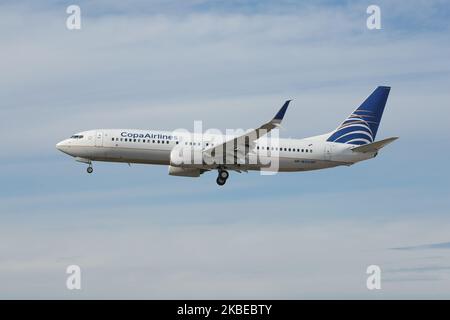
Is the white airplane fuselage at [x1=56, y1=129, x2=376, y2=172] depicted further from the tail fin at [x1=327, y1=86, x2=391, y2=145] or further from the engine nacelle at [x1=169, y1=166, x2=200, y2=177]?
the engine nacelle at [x1=169, y1=166, x2=200, y2=177]

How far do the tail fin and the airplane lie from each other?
0.48 feet

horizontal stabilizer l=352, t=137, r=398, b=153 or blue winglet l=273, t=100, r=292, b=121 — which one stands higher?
blue winglet l=273, t=100, r=292, b=121

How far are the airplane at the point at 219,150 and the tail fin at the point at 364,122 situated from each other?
0.48 feet

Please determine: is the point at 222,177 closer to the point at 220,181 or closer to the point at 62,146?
the point at 220,181

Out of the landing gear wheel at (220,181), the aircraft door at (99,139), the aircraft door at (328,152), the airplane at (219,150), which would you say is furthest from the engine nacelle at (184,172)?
the aircraft door at (328,152)

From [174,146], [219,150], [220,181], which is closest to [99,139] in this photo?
[174,146]

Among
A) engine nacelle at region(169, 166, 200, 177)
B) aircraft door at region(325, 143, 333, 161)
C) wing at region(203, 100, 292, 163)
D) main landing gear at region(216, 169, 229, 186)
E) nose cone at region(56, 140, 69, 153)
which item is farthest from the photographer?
engine nacelle at region(169, 166, 200, 177)

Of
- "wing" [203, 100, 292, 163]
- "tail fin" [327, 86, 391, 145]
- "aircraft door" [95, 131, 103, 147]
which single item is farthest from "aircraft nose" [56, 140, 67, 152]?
"tail fin" [327, 86, 391, 145]

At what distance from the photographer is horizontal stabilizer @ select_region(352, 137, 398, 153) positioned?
82062 millimetres

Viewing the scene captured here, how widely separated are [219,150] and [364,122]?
1500 centimetres

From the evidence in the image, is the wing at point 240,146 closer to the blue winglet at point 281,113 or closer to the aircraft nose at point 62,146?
the blue winglet at point 281,113

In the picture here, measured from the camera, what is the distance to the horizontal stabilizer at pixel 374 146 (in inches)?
3231

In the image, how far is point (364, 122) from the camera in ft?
296

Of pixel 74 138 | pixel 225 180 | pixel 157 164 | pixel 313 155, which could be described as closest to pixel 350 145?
pixel 313 155
